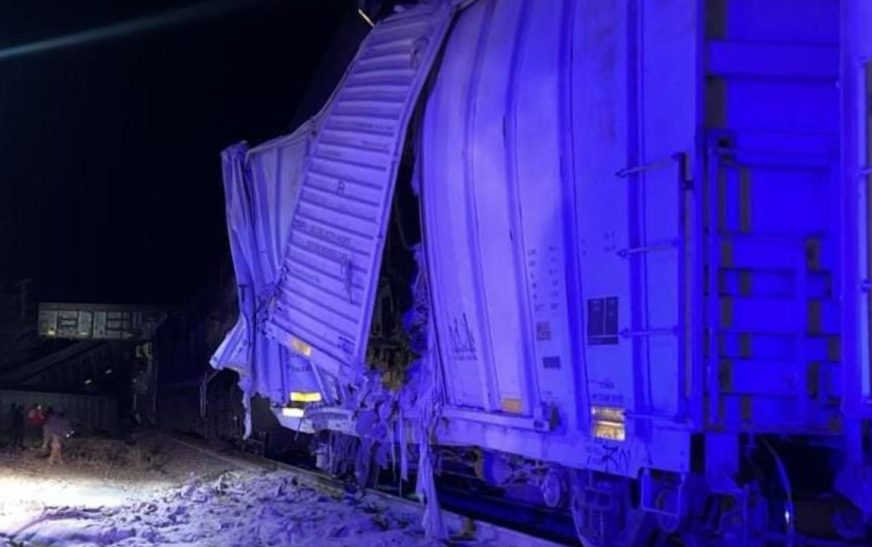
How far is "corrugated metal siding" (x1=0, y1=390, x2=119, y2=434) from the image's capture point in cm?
1961

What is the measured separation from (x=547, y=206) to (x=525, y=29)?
1.24 metres

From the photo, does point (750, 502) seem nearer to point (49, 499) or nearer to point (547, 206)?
point (547, 206)

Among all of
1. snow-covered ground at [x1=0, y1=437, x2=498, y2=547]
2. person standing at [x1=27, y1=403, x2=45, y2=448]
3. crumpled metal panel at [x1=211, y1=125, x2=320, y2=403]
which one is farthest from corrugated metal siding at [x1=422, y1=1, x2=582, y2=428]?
person standing at [x1=27, y1=403, x2=45, y2=448]

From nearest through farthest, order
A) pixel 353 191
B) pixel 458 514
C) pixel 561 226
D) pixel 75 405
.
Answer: pixel 561 226 < pixel 353 191 < pixel 458 514 < pixel 75 405

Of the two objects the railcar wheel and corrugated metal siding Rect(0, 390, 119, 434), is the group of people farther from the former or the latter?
the railcar wheel

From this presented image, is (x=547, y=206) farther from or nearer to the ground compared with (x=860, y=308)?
farther from the ground


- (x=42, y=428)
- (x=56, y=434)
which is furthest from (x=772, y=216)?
(x=42, y=428)

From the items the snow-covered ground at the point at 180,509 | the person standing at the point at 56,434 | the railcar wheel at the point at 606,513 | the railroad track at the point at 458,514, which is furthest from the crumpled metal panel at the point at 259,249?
the person standing at the point at 56,434

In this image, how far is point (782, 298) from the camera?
4.42 m

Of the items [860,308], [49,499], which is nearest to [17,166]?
[49,499]

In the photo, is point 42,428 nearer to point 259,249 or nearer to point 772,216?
point 259,249

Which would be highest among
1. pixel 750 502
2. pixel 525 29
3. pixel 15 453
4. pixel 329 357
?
pixel 525 29

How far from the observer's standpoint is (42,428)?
17.0m

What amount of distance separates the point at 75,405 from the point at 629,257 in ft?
57.7
